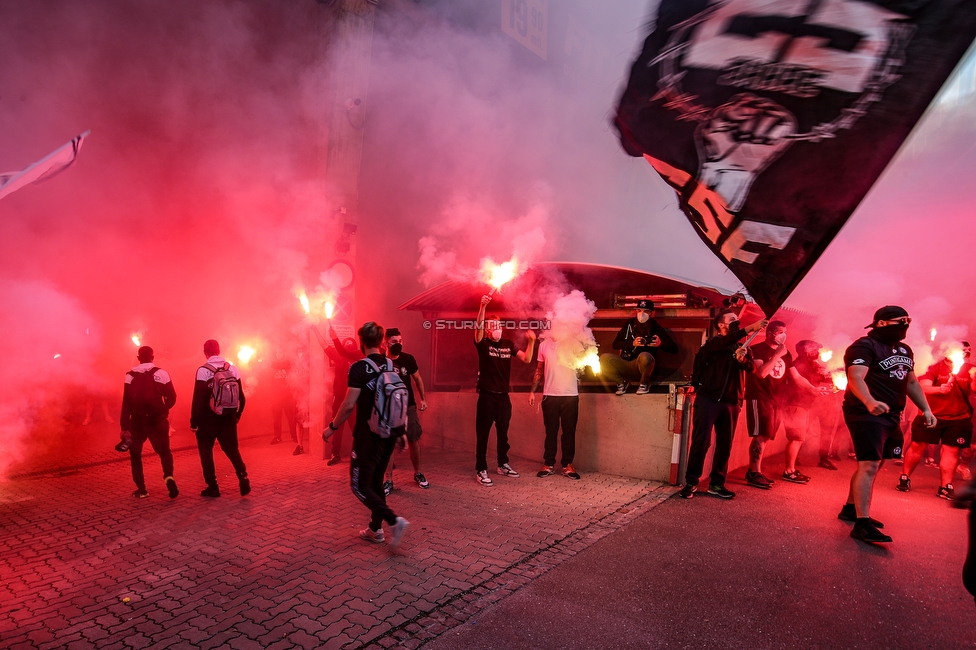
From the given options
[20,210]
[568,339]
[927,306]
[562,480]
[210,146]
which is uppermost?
[210,146]

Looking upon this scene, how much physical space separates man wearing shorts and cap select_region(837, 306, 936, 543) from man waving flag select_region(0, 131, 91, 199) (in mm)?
5664

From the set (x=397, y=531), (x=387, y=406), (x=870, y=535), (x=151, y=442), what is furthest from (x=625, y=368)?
(x=151, y=442)

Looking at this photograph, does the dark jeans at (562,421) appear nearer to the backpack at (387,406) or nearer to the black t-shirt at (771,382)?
the black t-shirt at (771,382)

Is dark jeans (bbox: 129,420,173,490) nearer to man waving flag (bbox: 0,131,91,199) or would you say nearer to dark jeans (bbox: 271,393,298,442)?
dark jeans (bbox: 271,393,298,442)

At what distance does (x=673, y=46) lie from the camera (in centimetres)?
209

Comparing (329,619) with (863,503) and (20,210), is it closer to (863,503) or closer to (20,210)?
(863,503)

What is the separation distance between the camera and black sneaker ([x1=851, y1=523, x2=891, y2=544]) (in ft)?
13.8

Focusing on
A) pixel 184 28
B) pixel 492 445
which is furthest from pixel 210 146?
pixel 492 445

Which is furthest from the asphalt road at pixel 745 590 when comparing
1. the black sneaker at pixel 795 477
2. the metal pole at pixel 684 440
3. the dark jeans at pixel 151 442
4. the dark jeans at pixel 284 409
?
the dark jeans at pixel 284 409

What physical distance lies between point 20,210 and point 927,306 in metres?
17.5

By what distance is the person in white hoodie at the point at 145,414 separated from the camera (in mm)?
5469

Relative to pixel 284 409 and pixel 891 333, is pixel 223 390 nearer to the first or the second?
pixel 284 409

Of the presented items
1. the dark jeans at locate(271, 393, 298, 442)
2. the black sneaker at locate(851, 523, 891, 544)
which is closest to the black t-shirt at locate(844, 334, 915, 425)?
the black sneaker at locate(851, 523, 891, 544)

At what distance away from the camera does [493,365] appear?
605 centimetres
